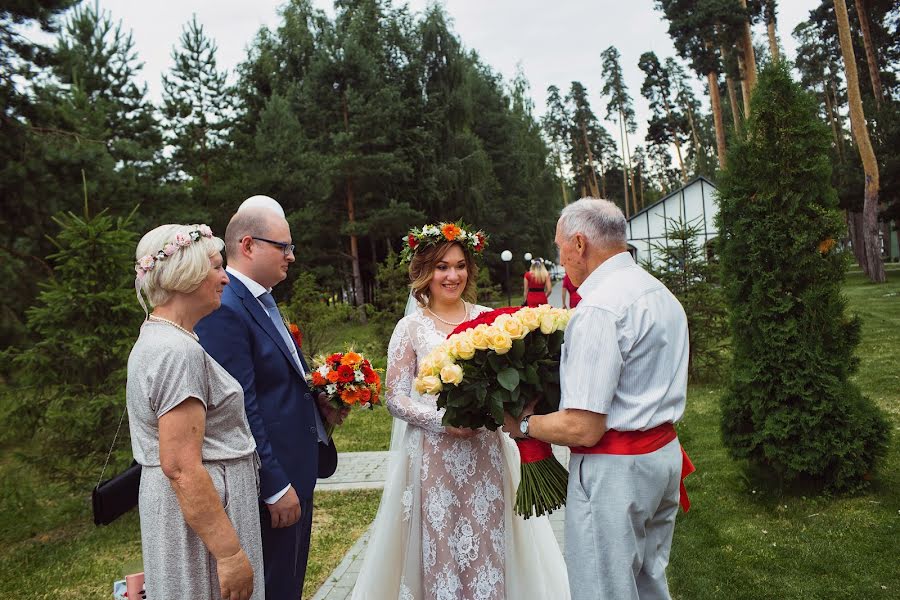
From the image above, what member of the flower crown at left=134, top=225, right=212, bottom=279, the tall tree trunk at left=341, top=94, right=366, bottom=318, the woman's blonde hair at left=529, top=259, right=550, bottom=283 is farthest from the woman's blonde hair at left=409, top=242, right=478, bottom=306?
the tall tree trunk at left=341, top=94, right=366, bottom=318

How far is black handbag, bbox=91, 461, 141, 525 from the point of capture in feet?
8.80

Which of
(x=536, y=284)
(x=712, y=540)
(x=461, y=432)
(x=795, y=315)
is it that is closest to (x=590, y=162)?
(x=536, y=284)

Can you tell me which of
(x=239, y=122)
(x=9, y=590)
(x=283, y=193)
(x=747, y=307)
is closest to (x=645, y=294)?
(x=747, y=307)

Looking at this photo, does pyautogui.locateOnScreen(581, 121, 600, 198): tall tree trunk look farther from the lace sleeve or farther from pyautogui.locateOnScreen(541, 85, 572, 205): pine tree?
the lace sleeve

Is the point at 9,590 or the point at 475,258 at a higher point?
the point at 475,258

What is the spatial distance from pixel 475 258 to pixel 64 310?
4482 millimetres

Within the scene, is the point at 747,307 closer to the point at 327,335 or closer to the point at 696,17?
the point at 327,335

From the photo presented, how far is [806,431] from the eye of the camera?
5531 millimetres

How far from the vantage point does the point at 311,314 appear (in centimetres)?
1608


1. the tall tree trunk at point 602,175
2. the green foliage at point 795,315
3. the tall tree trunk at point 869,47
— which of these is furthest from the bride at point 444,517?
the tall tree trunk at point 602,175

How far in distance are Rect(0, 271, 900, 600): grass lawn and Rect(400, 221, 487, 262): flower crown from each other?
2.33 meters

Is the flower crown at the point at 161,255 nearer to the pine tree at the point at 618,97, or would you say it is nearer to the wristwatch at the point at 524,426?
the wristwatch at the point at 524,426

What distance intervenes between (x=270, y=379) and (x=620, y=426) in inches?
62.3

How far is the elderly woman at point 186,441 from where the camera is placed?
2297mm
